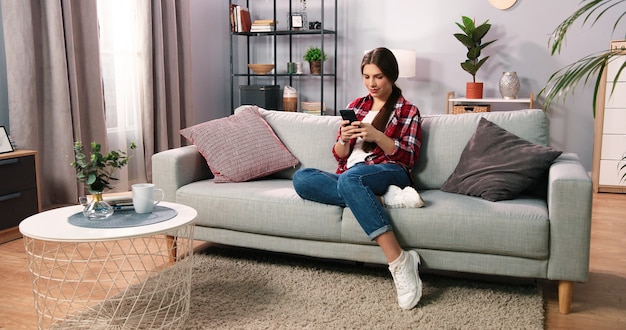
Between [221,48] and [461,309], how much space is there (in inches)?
175

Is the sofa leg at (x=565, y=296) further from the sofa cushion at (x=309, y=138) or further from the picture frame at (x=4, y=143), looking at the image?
the picture frame at (x=4, y=143)

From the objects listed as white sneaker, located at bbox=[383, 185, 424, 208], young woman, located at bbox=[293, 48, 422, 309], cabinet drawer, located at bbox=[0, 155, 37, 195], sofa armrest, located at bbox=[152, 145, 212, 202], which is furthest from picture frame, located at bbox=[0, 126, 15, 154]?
white sneaker, located at bbox=[383, 185, 424, 208]

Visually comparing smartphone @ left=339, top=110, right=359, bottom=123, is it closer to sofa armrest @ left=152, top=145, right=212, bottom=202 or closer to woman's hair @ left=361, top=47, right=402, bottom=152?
woman's hair @ left=361, top=47, right=402, bottom=152

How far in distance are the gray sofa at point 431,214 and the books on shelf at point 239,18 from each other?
2766mm

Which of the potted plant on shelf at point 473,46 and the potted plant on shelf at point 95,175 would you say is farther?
the potted plant on shelf at point 473,46

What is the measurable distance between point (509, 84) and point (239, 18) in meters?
2.51

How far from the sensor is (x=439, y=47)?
210 inches

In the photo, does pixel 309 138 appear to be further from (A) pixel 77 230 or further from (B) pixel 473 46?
(B) pixel 473 46

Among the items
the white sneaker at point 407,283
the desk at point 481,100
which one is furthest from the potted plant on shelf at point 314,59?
the white sneaker at point 407,283

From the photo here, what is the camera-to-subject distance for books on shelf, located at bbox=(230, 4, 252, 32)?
556 cm

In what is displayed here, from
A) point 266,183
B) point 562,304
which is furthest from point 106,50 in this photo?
point 562,304

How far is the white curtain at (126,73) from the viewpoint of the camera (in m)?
4.38

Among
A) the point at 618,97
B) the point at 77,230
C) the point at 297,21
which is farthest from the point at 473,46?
the point at 77,230

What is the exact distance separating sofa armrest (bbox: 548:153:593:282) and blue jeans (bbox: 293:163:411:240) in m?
0.59
